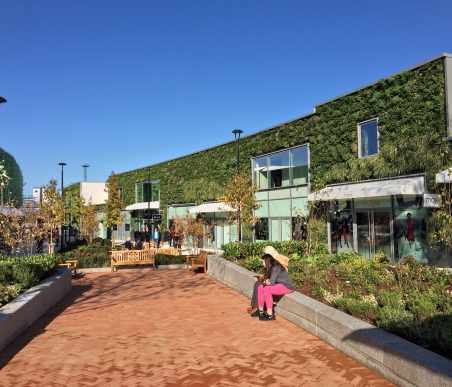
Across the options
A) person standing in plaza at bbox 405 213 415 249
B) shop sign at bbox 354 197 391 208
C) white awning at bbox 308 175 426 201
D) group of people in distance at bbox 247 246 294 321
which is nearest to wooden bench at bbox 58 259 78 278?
group of people in distance at bbox 247 246 294 321

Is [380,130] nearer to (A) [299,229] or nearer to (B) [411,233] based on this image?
(B) [411,233]

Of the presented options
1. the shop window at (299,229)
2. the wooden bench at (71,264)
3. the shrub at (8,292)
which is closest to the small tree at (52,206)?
the wooden bench at (71,264)

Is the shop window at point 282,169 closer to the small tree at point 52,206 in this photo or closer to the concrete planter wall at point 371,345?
the small tree at point 52,206

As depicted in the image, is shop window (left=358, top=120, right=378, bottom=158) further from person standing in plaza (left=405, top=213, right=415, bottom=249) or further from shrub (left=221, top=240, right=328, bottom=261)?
shrub (left=221, top=240, right=328, bottom=261)

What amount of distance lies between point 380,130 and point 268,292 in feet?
32.8

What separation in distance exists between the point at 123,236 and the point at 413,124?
110 ft

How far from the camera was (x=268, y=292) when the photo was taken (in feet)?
23.9

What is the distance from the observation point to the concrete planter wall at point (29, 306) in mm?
5879

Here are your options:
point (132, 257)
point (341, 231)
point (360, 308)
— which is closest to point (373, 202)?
point (341, 231)

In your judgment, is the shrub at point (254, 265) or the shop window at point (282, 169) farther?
the shop window at point (282, 169)

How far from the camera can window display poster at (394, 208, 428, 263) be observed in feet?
44.6

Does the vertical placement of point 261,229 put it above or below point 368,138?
below

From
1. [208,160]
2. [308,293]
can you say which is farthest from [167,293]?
[208,160]

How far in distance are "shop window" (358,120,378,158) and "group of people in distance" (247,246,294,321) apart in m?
9.37
